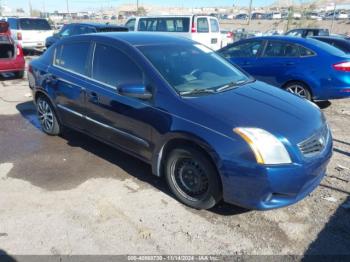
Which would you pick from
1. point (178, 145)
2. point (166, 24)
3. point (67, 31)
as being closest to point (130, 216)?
point (178, 145)

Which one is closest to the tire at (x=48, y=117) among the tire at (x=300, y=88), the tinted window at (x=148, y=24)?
the tire at (x=300, y=88)

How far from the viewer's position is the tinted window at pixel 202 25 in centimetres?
1464

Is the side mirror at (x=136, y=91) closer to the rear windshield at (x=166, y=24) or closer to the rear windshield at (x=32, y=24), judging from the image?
the rear windshield at (x=166, y=24)

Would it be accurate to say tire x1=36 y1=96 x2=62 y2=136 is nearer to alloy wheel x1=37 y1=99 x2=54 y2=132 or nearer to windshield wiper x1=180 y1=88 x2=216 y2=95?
alloy wheel x1=37 y1=99 x2=54 y2=132

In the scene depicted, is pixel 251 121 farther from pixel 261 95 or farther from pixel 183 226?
pixel 183 226

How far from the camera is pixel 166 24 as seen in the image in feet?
48.9

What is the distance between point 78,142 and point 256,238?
3290mm

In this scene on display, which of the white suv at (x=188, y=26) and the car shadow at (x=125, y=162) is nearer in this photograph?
the car shadow at (x=125, y=162)

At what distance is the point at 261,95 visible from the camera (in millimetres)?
3865

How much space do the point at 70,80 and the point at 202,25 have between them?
1117 cm

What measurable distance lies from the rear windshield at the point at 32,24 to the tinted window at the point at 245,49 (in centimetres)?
1155

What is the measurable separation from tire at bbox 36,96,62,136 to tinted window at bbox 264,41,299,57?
459cm

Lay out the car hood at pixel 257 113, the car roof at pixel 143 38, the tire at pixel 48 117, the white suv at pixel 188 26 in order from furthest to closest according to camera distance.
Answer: the white suv at pixel 188 26 → the tire at pixel 48 117 → the car roof at pixel 143 38 → the car hood at pixel 257 113

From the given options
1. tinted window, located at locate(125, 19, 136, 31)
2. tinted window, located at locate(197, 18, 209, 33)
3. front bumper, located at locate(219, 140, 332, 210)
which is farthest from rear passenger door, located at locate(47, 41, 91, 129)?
tinted window, located at locate(125, 19, 136, 31)
